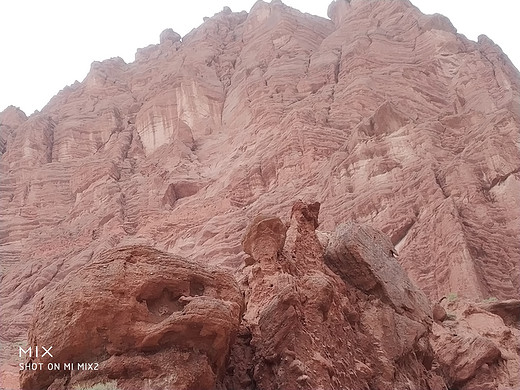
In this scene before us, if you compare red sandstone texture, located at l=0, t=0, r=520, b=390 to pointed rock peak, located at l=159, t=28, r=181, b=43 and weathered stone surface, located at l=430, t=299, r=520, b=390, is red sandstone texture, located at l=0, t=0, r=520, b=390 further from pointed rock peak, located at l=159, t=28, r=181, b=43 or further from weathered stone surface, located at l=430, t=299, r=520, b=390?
pointed rock peak, located at l=159, t=28, r=181, b=43

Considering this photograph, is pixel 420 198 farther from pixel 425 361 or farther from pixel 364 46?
pixel 364 46

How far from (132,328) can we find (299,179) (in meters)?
30.9

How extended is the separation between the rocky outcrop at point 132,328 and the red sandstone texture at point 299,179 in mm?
169

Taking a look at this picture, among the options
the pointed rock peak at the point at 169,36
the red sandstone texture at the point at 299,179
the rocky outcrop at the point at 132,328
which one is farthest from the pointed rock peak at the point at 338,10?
the rocky outcrop at the point at 132,328

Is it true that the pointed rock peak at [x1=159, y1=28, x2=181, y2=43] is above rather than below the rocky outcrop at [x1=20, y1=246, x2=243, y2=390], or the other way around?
above

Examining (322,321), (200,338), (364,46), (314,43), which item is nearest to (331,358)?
(322,321)

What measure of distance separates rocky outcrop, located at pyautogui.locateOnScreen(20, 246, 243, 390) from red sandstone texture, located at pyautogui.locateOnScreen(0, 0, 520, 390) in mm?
169

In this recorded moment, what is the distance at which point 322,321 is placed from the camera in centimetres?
1259

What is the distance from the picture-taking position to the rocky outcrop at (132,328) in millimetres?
9781

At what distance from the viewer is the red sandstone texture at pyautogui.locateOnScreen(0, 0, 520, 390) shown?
13758mm

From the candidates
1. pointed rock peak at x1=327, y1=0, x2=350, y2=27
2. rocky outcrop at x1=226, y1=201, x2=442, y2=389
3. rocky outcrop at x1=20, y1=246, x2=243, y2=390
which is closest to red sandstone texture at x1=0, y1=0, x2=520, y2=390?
rocky outcrop at x1=226, y1=201, x2=442, y2=389

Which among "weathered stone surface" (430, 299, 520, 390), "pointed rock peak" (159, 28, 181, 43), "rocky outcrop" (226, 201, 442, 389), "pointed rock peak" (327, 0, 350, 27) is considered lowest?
"weathered stone surface" (430, 299, 520, 390)

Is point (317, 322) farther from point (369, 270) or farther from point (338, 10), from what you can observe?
point (338, 10)

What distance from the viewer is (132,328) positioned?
1002cm
